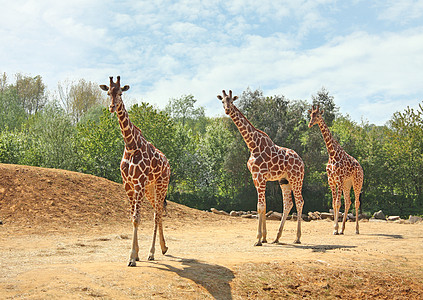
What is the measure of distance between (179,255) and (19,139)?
26.2m

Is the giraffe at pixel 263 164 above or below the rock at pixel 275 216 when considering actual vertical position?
above

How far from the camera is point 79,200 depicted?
1822cm

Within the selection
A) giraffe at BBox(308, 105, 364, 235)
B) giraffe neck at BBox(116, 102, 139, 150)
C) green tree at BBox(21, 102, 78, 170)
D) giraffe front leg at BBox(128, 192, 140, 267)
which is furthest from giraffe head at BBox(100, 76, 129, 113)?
green tree at BBox(21, 102, 78, 170)

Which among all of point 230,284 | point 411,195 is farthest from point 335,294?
point 411,195

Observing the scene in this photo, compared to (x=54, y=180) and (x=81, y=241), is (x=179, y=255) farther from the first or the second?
(x=54, y=180)

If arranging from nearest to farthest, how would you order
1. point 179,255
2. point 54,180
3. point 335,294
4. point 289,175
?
point 335,294, point 179,255, point 289,175, point 54,180

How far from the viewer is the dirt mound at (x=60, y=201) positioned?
1605 cm

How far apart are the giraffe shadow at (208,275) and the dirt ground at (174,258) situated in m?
0.02

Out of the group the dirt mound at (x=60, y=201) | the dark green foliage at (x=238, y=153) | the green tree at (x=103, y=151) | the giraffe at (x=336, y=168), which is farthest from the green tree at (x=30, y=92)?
the giraffe at (x=336, y=168)

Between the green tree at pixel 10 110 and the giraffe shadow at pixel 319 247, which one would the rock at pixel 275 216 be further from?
the green tree at pixel 10 110

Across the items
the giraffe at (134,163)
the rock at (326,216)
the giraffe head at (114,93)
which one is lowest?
the rock at (326,216)

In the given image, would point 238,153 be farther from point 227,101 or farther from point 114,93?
point 114,93

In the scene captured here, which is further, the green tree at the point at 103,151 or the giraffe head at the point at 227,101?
the green tree at the point at 103,151

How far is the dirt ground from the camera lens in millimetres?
6730
